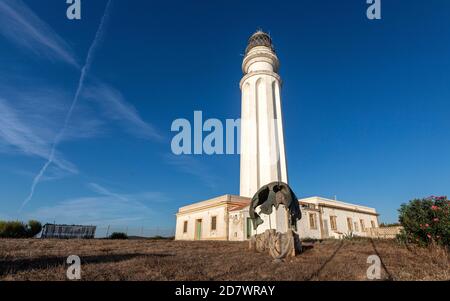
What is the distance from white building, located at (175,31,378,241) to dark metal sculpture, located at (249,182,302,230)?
33.7ft

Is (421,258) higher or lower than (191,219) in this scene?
lower

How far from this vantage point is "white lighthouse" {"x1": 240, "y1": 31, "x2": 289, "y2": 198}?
32.7 meters

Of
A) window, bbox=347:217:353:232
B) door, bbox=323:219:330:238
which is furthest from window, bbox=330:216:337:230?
window, bbox=347:217:353:232

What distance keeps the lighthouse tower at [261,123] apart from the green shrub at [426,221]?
2099 cm

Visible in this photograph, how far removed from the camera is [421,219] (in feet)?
32.0

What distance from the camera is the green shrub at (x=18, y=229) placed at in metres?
22.0

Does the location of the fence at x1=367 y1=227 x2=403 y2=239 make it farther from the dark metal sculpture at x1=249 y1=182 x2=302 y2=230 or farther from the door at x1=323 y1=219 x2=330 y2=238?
the dark metal sculpture at x1=249 y1=182 x2=302 y2=230

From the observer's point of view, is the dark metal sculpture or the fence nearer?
the dark metal sculpture

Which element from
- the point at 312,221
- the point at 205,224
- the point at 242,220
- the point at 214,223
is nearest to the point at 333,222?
the point at 312,221

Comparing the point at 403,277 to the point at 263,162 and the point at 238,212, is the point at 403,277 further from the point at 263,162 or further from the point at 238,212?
the point at 263,162

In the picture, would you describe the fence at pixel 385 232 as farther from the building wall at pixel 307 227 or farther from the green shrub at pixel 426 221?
the green shrub at pixel 426 221
